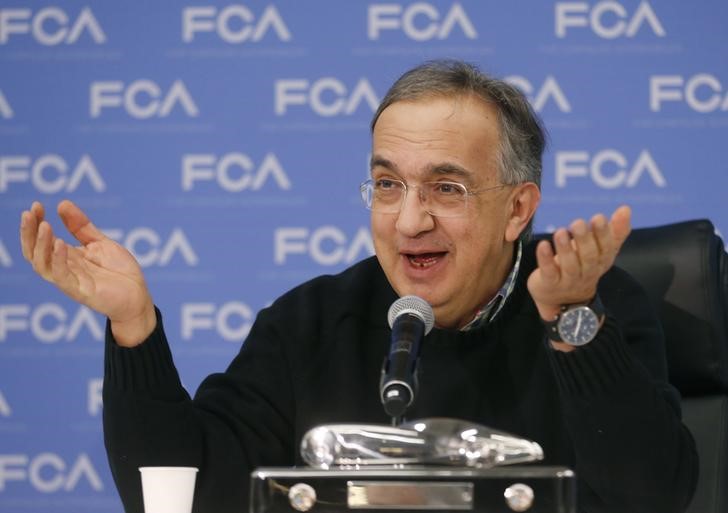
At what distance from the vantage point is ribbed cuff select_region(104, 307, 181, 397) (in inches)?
69.3

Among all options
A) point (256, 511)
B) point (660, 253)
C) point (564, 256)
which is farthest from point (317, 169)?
point (256, 511)

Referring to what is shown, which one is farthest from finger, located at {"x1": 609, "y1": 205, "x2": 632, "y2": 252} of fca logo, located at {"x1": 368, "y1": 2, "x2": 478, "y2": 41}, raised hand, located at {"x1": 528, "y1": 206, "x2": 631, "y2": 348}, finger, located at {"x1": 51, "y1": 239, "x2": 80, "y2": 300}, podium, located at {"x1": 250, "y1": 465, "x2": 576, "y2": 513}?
fca logo, located at {"x1": 368, "y1": 2, "x2": 478, "y2": 41}

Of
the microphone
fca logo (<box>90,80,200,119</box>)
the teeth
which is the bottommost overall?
the microphone

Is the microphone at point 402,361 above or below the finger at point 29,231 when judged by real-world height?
below

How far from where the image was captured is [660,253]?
7.35 ft

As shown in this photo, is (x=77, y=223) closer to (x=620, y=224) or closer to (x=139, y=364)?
(x=139, y=364)

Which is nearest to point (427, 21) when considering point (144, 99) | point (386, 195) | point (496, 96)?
point (144, 99)

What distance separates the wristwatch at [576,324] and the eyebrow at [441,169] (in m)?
0.53

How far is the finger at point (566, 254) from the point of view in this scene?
1512 mm

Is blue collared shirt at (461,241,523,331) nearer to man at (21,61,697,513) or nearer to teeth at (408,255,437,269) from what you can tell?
man at (21,61,697,513)

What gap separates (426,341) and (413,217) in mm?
259

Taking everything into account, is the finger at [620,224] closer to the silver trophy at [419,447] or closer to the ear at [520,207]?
the silver trophy at [419,447]

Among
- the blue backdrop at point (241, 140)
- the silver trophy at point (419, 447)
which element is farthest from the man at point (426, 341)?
the blue backdrop at point (241, 140)

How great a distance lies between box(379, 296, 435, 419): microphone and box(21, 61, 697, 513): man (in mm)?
368
